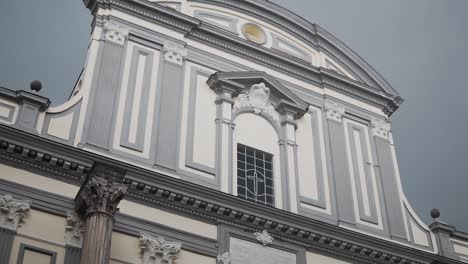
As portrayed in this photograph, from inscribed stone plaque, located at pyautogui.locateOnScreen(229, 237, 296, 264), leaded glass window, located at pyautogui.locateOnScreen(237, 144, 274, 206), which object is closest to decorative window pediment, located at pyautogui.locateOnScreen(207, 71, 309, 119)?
leaded glass window, located at pyautogui.locateOnScreen(237, 144, 274, 206)

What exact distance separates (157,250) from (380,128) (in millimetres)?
11278

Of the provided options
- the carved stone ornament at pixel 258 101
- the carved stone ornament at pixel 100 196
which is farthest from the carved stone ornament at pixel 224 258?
the carved stone ornament at pixel 258 101

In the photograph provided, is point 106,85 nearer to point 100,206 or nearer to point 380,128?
point 100,206

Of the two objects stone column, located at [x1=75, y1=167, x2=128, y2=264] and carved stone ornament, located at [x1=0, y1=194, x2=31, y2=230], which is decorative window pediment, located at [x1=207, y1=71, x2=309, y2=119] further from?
carved stone ornament, located at [x1=0, y1=194, x2=31, y2=230]

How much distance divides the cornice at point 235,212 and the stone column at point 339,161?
50.7 inches

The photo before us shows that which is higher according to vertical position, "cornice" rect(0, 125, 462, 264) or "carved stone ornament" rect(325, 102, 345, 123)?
"carved stone ornament" rect(325, 102, 345, 123)

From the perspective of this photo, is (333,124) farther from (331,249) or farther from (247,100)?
(331,249)

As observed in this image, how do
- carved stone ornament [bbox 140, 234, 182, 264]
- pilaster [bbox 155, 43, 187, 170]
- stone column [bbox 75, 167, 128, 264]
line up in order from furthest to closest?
pilaster [bbox 155, 43, 187, 170], carved stone ornament [bbox 140, 234, 182, 264], stone column [bbox 75, 167, 128, 264]

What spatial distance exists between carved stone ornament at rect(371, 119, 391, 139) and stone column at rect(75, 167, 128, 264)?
11.9m

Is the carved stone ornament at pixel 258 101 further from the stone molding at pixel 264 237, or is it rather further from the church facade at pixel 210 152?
the stone molding at pixel 264 237

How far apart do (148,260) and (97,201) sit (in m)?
2.38

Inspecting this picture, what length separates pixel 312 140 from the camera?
2456cm

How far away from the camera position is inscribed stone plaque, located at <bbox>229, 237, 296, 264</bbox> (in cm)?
1997

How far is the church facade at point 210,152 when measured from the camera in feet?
58.9
